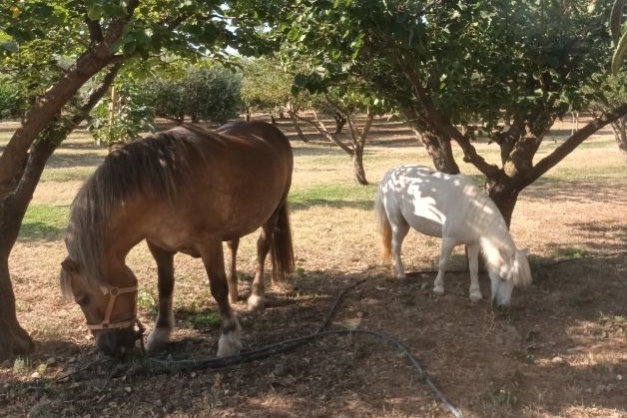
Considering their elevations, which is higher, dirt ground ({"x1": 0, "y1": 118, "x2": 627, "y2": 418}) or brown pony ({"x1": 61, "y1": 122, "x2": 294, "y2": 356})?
brown pony ({"x1": 61, "y1": 122, "x2": 294, "y2": 356})

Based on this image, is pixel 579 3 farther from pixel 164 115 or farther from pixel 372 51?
pixel 164 115

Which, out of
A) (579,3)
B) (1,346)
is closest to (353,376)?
(1,346)

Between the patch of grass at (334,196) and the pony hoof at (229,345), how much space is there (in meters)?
7.81

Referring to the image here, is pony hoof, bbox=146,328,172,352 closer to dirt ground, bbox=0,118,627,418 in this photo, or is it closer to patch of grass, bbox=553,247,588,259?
dirt ground, bbox=0,118,627,418

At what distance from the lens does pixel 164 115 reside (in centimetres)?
3478

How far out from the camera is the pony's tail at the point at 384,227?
705 cm

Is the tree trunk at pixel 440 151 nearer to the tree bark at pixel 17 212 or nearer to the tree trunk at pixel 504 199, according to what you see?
the tree trunk at pixel 504 199

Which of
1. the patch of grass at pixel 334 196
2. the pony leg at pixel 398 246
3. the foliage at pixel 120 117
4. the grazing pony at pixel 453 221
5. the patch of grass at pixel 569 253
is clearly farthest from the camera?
the patch of grass at pixel 334 196

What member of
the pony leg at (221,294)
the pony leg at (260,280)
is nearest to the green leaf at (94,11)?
the pony leg at (221,294)

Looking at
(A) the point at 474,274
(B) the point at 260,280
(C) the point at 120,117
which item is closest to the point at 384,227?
(A) the point at 474,274

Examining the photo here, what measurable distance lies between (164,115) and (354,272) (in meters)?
29.5

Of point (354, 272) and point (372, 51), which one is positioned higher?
point (372, 51)

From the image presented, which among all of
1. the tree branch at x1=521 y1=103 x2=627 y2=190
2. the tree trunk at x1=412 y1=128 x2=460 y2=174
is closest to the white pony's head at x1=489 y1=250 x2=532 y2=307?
the tree branch at x1=521 y1=103 x2=627 y2=190

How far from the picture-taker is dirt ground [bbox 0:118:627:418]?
3922 millimetres
